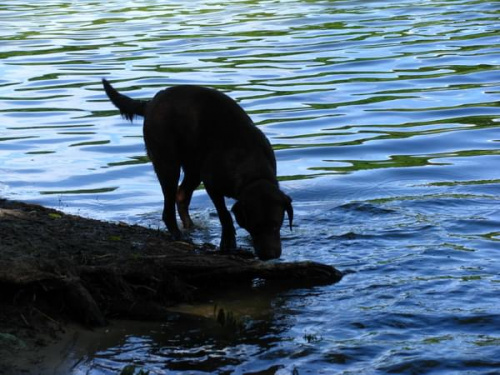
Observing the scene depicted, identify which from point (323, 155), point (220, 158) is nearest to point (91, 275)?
point (220, 158)

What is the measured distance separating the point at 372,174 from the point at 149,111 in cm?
348

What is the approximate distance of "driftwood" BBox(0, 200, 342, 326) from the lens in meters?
6.81

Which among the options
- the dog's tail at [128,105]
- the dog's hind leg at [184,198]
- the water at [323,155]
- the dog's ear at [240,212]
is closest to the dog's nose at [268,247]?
the dog's ear at [240,212]

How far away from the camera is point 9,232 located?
7852 mm

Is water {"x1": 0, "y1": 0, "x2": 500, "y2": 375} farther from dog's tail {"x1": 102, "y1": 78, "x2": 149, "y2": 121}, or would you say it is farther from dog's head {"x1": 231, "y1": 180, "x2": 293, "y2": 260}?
dog's tail {"x1": 102, "y1": 78, "x2": 149, "y2": 121}

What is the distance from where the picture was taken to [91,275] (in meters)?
7.21

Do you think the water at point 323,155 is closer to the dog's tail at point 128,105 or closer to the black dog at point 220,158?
the black dog at point 220,158

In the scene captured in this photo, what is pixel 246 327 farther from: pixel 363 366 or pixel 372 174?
pixel 372 174

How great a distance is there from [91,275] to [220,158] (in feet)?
7.52

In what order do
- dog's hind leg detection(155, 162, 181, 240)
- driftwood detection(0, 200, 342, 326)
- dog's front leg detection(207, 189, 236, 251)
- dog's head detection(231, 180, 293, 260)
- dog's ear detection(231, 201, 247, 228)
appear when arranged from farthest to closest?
dog's hind leg detection(155, 162, 181, 240) < dog's front leg detection(207, 189, 236, 251) < dog's ear detection(231, 201, 247, 228) < dog's head detection(231, 180, 293, 260) < driftwood detection(0, 200, 342, 326)

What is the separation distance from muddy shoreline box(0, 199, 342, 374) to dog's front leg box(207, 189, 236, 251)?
10.8 inches

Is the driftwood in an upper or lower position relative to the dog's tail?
lower

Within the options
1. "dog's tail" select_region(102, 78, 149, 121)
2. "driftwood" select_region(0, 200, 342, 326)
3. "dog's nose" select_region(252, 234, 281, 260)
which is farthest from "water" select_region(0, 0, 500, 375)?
"dog's tail" select_region(102, 78, 149, 121)

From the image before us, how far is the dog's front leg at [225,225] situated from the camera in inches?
369
